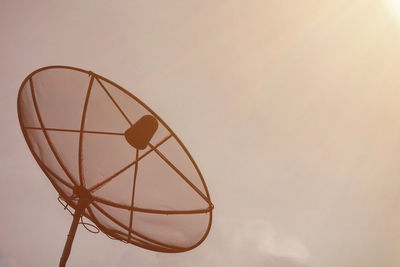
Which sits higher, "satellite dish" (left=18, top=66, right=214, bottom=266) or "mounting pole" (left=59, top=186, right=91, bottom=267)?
"satellite dish" (left=18, top=66, right=214, bottom=266)

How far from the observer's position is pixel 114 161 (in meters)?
6.30

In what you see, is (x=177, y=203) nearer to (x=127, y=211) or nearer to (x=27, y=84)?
(x=127, y=211)

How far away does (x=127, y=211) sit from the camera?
6152mm

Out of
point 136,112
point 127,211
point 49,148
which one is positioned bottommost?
point 127,211

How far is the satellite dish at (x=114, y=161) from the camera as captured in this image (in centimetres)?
559

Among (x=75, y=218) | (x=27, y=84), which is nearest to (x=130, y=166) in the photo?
(x=75, y=218)

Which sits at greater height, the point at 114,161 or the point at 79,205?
the point at 114,161

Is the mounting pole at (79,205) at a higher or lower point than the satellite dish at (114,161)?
lower

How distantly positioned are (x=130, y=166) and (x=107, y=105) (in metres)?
1.27

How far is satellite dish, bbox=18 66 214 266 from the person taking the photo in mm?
5590

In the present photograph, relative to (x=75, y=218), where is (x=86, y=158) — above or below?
above

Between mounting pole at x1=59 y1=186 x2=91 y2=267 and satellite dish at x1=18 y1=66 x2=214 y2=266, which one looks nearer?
mounting pole at x1=59 y1=186 x2=91 y2=267

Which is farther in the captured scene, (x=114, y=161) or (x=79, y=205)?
(x=114, y=161)

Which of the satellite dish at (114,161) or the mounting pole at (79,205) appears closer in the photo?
the mounting pole at (79,205)
